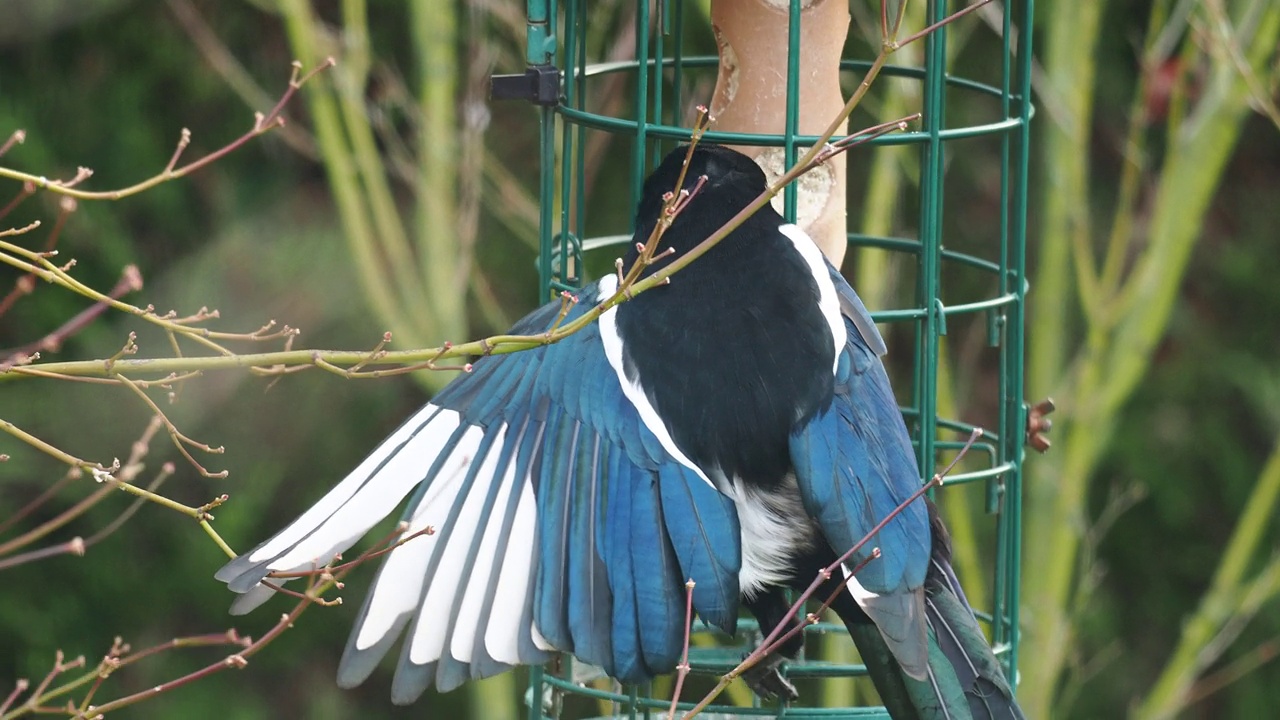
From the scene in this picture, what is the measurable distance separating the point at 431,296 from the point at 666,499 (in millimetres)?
1385

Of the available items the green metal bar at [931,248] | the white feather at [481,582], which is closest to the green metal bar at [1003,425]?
the green metal bar at [931,248]

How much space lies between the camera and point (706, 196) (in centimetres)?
188

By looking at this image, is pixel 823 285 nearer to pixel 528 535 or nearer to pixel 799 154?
pixel 799 154

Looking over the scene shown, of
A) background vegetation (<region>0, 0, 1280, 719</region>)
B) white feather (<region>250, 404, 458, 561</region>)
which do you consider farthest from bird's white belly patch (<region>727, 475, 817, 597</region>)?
background vegetation (<region>0, 0, 1280, 719</region>)

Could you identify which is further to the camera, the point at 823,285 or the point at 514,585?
the point at 823,285

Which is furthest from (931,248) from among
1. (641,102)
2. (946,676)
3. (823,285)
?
(946,676)

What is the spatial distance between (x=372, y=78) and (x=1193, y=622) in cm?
230

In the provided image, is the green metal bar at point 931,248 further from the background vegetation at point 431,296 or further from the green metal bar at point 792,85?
the background vegetation at point 431,296

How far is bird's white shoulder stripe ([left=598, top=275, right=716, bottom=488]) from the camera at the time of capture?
5.60 feet

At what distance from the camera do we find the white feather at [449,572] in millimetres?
1608

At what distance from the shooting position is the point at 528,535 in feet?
5.57

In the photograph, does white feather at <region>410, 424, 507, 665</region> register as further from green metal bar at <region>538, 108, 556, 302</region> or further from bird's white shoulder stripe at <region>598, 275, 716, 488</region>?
green metal bar at <region>538, 108, 556, 302</region>

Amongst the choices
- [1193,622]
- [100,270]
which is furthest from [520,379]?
[100,270]

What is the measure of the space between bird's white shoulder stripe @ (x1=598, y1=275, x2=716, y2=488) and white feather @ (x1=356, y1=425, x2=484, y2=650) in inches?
6.9
